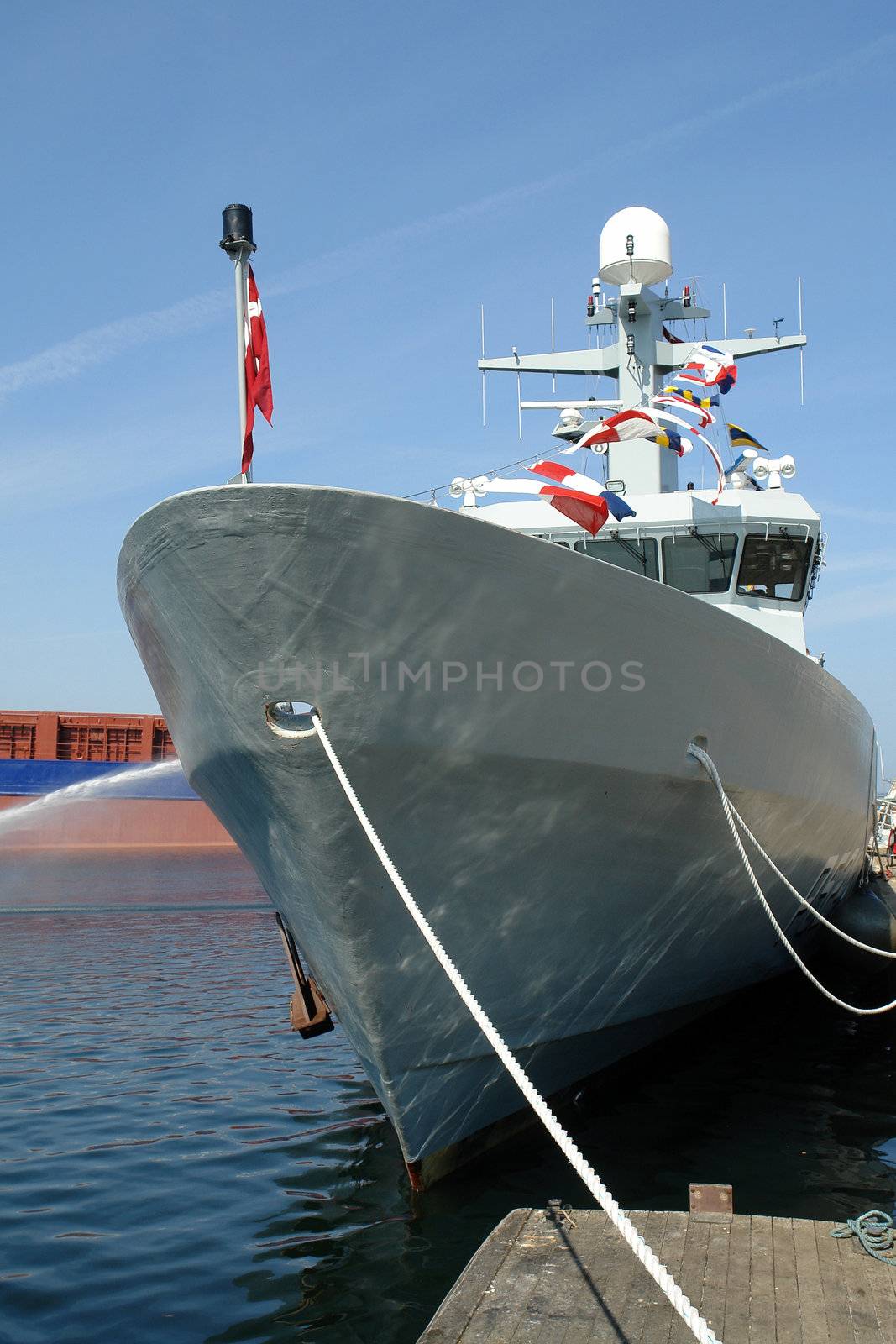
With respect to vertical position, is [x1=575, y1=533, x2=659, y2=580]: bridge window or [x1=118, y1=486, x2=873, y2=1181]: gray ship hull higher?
[x1=575, y1=533, x2=659, y2=580]: bridge window

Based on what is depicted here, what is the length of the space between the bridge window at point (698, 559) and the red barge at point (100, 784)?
87.1 feet

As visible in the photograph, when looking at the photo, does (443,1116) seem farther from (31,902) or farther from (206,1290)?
(31,902)

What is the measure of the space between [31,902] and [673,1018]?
16.9 metres

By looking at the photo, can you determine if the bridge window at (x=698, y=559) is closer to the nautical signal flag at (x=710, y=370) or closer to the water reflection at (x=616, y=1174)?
the nautical signal flag at (x=710, y=370)

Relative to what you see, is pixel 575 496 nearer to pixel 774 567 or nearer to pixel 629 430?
pixel 629 430

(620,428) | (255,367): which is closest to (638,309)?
(620,428)

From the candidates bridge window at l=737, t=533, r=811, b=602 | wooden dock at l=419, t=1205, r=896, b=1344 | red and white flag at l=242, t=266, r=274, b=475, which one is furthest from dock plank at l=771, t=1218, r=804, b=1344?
bridge window at l=737, t=533, r=811, b=602

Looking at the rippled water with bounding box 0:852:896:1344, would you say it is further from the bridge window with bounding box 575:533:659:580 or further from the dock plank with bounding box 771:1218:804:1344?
the bridge window with bounding box 575:533:659:580

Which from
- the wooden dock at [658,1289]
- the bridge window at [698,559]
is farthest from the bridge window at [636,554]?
the wooden dock at [658,1289]

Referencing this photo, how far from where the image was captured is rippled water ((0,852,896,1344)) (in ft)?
14.9

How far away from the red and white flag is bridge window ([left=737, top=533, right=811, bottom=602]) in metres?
5.20

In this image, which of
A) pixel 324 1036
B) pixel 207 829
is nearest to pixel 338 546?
pixel 324 1036

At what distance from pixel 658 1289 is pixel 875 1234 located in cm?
96

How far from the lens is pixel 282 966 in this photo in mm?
13391
